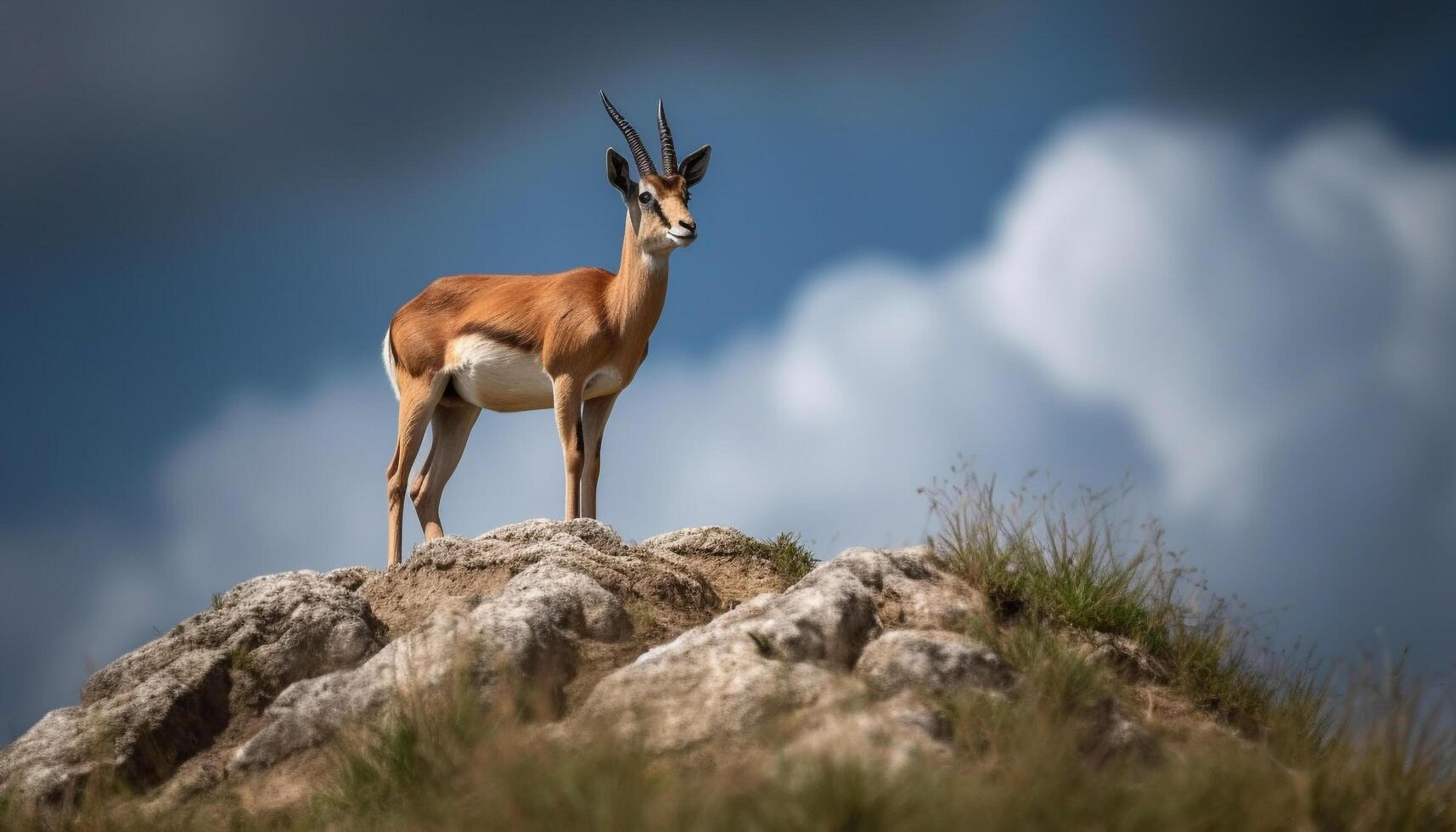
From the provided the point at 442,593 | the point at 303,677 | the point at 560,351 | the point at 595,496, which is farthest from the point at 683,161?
the point at 303,677

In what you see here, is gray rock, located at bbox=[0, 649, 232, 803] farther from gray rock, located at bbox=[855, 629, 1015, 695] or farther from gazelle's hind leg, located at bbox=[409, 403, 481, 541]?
gray rock, located at bbox=[855, 629, 1015, 695]

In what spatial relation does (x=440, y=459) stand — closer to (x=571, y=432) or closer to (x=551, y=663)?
(x=571, y=432)

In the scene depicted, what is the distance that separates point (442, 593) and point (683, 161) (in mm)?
4927

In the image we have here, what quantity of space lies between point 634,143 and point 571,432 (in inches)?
112

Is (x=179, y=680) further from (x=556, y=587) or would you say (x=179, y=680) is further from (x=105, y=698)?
(x=556, y=587)

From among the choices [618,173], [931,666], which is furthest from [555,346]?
[931,666]

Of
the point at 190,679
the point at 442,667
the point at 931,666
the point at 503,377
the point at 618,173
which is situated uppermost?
the point at 618,173

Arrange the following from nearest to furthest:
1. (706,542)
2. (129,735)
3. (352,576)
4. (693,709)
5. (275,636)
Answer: (693,709) < (129,735) < (275,636) < (352,576) < (706,542)

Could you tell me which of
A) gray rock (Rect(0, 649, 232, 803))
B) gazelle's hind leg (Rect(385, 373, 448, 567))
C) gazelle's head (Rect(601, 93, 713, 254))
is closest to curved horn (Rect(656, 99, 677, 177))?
gazelle's head (Rect(601, 93, 713, 254))

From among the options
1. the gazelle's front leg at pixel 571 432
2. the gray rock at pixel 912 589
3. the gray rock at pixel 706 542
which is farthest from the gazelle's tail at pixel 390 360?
the gray rock at pixel 912 589

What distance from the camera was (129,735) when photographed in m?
8.23

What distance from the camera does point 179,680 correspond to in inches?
340

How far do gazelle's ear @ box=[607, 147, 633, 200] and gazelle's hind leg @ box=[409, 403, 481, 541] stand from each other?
293 centimetres

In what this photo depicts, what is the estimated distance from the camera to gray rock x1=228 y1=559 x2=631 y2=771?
25.0 feet
